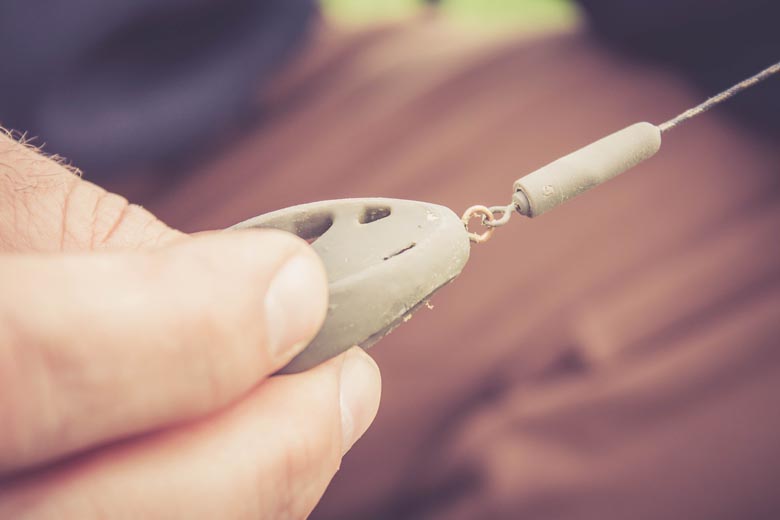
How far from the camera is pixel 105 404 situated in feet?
1.30

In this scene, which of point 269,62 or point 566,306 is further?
point 269,62

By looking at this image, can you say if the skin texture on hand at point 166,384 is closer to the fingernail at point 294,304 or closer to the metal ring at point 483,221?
the fingernail at point 294,304

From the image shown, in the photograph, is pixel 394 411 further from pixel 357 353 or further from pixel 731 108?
pixel 731 108

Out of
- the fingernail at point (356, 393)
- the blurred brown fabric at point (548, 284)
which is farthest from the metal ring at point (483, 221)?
the blurred brown fabric at point (548, 284)

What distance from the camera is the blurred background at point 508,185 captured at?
2.51 ft

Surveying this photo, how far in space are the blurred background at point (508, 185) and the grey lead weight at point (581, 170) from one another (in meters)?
0.31

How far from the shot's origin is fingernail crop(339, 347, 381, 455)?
587 millimetres

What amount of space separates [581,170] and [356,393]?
33 cm

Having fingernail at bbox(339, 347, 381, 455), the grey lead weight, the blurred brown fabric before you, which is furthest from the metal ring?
the blurred brown fabric

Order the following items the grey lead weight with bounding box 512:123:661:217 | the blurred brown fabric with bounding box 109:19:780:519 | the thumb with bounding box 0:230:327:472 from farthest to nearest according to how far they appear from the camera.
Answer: the blurred brown fabric with bounding box 109:19:780:519
the grey lead weight with bounding box 512:123:661:217
the thumb with bounding box 0:230:327:472

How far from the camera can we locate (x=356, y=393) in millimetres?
592

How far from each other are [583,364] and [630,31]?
0.61 metres

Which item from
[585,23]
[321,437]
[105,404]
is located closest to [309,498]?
[321,437]

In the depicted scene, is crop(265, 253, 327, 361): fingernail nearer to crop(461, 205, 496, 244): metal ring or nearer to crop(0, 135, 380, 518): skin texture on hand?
crop(0, 135, 380, 518): skin texture on hand
